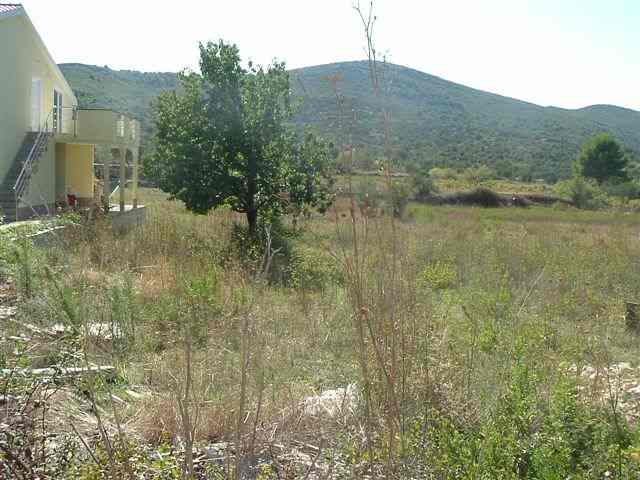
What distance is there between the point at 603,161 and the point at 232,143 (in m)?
57.0

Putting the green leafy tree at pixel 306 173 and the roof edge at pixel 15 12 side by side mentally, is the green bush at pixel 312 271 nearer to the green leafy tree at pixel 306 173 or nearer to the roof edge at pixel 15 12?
the green leafy tree at pixel 306 173

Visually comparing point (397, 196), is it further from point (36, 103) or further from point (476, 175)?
point (476, 175)

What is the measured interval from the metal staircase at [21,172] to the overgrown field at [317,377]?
278 inches

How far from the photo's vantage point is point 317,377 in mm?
5102

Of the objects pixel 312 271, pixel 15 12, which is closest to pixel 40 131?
pixel 15 12

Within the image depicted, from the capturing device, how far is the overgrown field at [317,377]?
8.70 ft

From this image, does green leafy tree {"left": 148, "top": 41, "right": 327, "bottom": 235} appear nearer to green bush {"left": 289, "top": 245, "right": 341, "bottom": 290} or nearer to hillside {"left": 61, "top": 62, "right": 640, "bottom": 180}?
green bush {"left": 289, "top": 245, "right": 341, "bottom": 290}

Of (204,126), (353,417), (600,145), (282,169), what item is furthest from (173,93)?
(600,145)

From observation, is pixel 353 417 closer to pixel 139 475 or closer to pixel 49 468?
pixel 139 475

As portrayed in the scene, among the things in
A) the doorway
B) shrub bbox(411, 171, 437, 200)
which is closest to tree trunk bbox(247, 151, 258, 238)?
the doorway

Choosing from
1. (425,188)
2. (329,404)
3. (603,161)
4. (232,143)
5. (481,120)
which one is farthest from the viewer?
(481,120)

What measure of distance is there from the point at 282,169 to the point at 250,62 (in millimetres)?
2882

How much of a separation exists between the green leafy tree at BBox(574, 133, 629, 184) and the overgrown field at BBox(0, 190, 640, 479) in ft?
194

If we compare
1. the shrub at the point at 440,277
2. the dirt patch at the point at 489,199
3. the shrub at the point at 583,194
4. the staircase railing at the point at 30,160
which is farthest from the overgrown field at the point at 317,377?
the shrub at the point at 583,194
